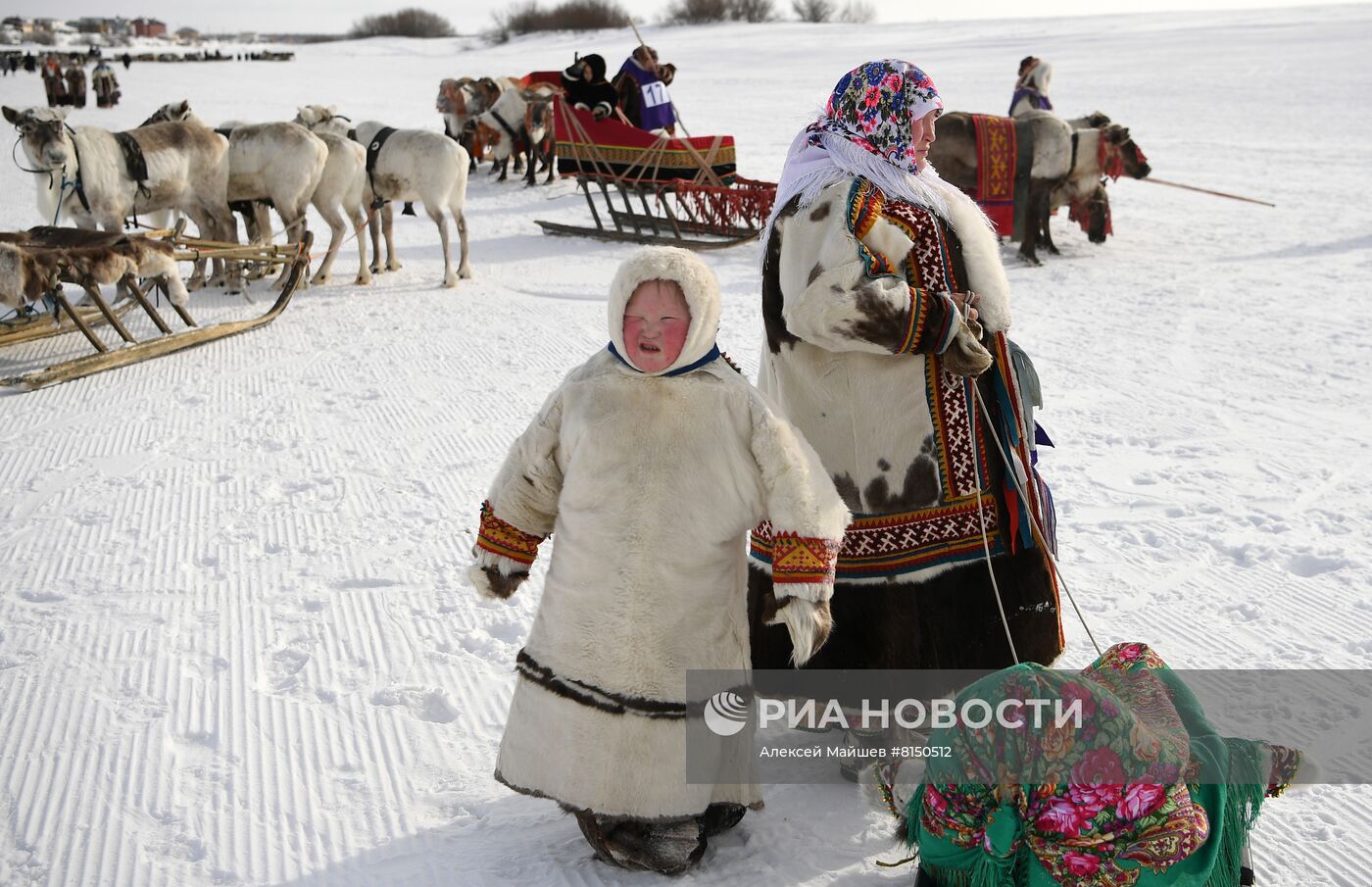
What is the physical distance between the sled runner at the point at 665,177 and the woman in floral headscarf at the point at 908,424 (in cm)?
800

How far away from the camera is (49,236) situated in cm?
686

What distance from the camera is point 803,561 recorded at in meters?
2.37

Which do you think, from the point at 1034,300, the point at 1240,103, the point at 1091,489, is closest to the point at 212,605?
the point at 1091,489

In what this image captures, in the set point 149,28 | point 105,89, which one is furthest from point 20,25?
point 105,89

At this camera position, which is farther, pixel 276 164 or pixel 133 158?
pixel 276 164

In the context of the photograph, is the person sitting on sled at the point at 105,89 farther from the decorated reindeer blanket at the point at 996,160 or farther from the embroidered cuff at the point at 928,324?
the embroidered cuff at the point at 928,324

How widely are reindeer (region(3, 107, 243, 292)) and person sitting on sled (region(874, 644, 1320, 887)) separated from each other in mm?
8130

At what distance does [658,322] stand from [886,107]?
900 millimetres

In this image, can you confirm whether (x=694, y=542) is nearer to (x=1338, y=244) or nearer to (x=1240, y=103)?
(x=1338, y=244)

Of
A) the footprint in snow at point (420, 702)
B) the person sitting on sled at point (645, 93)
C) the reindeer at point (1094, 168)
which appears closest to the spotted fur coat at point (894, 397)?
the footprint in snow at point (420, 702)

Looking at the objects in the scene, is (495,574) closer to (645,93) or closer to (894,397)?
(894,397)

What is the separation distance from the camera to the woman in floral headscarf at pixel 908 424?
2.76 m

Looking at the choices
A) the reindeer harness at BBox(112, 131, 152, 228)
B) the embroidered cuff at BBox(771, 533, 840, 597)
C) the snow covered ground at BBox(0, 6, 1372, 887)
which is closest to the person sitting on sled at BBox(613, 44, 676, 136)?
the snow covered ground at BBox(0, 6, 1372, 887)

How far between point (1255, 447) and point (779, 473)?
402 cm
